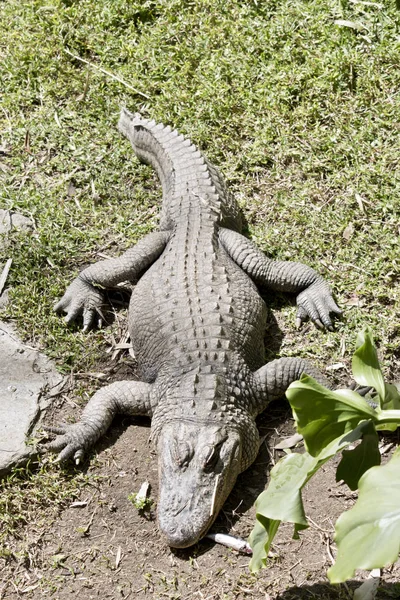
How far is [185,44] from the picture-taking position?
7.23 m

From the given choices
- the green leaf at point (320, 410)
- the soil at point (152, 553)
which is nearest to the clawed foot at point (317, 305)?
the soil at point (152, 553)

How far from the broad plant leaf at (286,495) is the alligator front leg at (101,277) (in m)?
2.61

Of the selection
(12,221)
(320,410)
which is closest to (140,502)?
(320,410)

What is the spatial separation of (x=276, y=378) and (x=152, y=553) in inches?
50.4

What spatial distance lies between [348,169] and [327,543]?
9.77 feet

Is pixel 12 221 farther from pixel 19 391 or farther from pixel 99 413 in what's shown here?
pixel 99 413

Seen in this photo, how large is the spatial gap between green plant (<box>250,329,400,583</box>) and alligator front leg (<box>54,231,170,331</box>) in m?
2.57

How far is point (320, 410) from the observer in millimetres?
3076

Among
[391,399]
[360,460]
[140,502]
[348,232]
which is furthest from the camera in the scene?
[348,232]

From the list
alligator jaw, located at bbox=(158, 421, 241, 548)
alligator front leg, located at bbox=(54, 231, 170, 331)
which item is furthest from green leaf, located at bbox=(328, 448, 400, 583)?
alligator front leg, located at bbox=(54, 231, 170, 331)

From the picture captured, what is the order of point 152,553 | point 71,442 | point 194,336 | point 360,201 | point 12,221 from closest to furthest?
1. point 152,553
2. point 71,442
3. point 194,336
4. point 360,201
5. point 12,221

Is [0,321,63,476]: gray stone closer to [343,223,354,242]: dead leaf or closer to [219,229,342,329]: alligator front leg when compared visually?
[219,229,342,329]: alligator front leg

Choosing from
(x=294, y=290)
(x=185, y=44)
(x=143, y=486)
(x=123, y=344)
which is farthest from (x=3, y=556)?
(x=185, y=44)

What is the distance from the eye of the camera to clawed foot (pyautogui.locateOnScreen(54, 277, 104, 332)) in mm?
5543
